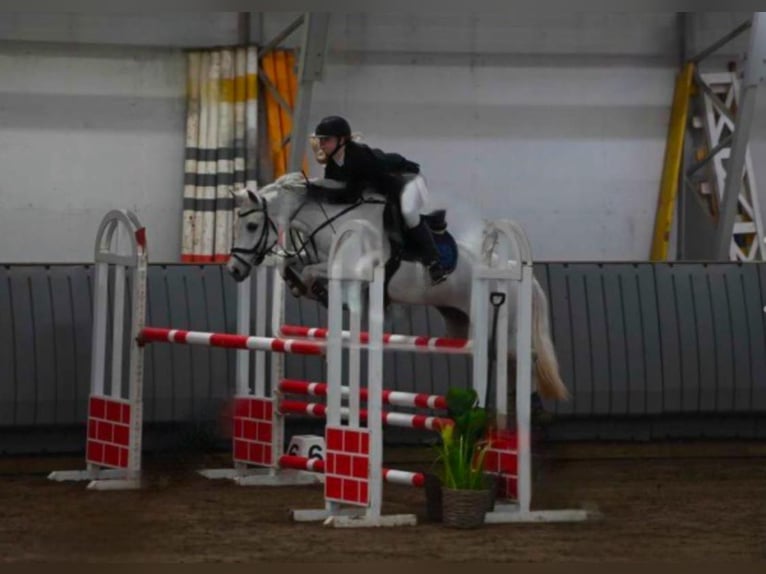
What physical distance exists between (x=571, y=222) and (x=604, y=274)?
4.33 ft

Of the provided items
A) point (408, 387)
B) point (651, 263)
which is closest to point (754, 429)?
point (651, 263)

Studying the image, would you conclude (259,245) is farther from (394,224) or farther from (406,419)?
(406,419)

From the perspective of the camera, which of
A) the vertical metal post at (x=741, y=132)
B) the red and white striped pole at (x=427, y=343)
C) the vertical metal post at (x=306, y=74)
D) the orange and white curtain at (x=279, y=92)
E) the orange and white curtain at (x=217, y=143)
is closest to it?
the red and white striped pole at (x=427, y=343)

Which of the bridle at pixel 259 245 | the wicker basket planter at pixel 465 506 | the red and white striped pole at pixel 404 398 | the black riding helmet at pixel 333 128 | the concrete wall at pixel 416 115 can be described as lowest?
the wicker basket planter at pixel 465 506

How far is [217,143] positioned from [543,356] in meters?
3.43

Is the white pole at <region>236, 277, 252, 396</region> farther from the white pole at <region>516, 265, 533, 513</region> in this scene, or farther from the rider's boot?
the white pole at <region>516, 265, 533, 513</region>

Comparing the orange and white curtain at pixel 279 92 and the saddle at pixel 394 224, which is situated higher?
the orange and white curtain at pixel 279 92

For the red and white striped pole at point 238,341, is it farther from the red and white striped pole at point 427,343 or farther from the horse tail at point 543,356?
the horse tail at point 543,356

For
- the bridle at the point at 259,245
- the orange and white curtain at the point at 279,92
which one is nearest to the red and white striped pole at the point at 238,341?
the bridle at the point at 259,245

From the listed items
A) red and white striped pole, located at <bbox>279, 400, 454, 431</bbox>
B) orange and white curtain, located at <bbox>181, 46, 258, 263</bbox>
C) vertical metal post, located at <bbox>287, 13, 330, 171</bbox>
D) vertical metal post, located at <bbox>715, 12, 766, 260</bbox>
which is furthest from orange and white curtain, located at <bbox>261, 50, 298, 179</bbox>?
red and white striped pole, located at <bbox>279, 400, 454, 431</bbox>

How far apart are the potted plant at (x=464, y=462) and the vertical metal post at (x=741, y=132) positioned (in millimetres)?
3847

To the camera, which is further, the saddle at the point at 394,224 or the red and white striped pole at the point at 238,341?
the saddle at the point at 394,224

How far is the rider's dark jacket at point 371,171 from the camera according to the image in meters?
5.27

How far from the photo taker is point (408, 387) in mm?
7059
